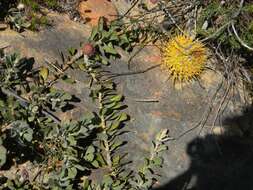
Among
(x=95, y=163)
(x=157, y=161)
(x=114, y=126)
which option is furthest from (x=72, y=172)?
(x=157, y=161)

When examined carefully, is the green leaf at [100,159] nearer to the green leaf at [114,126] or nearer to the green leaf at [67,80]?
the green leaf at [114,126]

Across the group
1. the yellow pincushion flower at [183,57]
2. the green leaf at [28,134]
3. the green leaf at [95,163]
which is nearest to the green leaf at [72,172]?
the green leaf at [95,163]

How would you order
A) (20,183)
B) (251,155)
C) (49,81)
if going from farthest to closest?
(251,155) < (49,81) < (20,183)

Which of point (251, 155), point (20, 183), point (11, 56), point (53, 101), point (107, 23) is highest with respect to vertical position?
point (107, 23)

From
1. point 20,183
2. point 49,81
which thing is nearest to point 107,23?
point 49,81

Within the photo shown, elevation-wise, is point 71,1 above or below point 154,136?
above

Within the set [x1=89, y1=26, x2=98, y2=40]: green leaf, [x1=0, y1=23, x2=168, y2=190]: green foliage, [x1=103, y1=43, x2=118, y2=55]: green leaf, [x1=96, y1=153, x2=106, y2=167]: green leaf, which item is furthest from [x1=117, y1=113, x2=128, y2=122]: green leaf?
[x1=89, y1=26, x2=98, y2=40]: green leaf

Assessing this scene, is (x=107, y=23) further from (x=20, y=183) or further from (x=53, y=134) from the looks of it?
(x=20, y=183)
